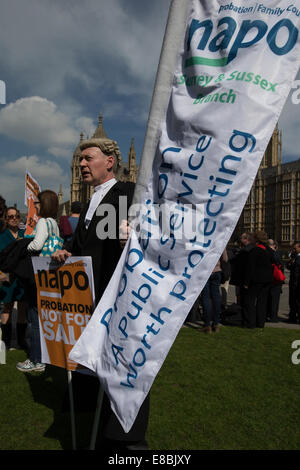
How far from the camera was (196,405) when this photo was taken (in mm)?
3609

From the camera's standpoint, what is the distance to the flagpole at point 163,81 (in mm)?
1891

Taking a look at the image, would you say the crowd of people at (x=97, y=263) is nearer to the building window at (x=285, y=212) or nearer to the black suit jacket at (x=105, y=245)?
the black suit jacket at (x=105, y=245)

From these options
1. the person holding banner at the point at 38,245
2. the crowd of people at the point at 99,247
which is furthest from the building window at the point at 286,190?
the crowd of people at the point at 99,247

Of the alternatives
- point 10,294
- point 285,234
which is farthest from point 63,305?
point 285,234

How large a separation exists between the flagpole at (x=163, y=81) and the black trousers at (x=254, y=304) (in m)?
6.11

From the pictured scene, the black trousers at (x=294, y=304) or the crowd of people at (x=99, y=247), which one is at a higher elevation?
the crowd of people at (x=99, y=247)

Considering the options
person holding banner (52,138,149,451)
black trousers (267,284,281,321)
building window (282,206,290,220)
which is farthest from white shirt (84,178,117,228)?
building window (282,206,290,220)

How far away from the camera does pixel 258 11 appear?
1.72 m

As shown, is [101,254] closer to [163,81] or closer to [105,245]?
[105,245]

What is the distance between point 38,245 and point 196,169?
8.99 ft

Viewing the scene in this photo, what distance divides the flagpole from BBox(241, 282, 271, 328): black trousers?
6113 millimetres

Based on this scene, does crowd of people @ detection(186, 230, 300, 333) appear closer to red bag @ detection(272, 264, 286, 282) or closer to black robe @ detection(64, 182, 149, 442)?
red bag @ detection(272, 264, 286, 282)

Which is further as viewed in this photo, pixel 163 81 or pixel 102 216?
pixel 102 216
